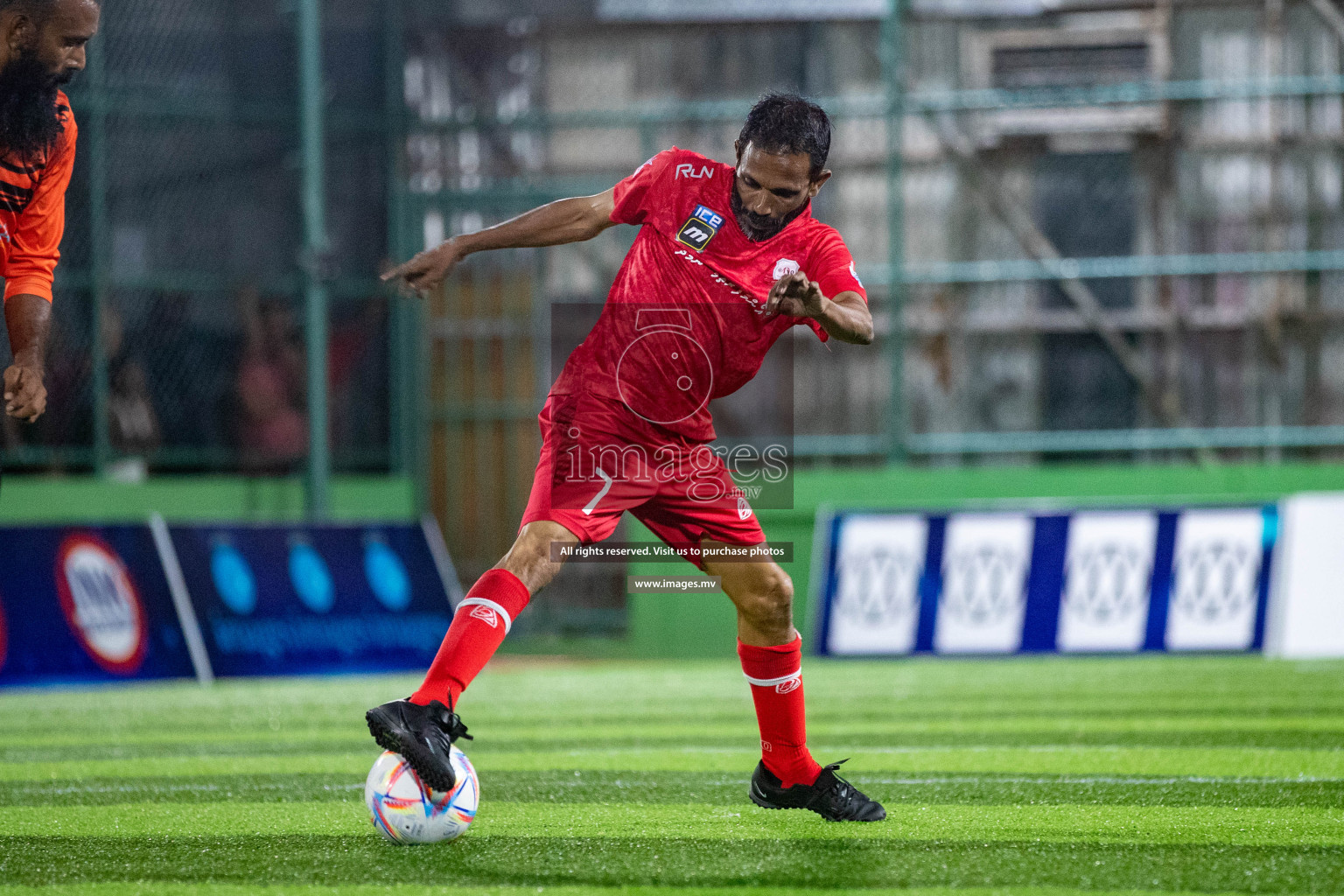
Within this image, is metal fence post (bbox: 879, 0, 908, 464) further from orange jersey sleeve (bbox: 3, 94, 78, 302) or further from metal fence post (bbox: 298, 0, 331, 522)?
orange jersey sleeve (bbox: 3, 94, 78, 302)

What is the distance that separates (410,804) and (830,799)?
116 centimetres

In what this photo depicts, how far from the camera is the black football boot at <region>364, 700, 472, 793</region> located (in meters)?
3.37

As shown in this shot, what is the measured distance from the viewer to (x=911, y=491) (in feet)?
37.6

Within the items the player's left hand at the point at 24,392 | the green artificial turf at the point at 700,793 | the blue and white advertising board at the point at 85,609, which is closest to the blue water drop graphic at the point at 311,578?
the blue and white advertising board at the point at 85,609

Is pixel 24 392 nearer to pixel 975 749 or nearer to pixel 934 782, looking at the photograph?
pixel 934 782

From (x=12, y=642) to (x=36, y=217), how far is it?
5.55 meters

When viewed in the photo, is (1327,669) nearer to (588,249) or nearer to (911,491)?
(911,491)

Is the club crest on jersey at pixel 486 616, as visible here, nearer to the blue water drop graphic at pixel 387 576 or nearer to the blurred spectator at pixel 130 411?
the blue water drop graphic at pixel 387 576

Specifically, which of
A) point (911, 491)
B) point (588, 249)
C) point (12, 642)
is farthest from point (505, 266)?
point (12, 642)

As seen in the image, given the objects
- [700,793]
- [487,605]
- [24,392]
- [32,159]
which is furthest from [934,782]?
[32,159]

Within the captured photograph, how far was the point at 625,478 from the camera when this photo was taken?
391 cm

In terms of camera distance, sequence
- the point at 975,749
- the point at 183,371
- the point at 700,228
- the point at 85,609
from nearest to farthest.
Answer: the point at 700,228 → the point at 975,749 → the point at 85,609 → the point at 183,371

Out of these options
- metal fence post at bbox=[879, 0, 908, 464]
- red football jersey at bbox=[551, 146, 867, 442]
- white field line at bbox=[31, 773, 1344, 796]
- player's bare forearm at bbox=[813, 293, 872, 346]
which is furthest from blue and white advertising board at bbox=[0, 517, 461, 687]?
player's bare forearm at bbox=[813, 293, 872, 346]

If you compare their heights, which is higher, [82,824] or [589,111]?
[589,111]
